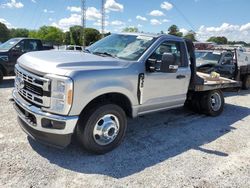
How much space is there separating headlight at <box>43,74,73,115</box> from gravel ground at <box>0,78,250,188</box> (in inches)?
34.5

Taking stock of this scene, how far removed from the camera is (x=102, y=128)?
434cm

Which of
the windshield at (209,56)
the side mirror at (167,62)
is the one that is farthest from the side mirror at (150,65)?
the windshield at (209,56)

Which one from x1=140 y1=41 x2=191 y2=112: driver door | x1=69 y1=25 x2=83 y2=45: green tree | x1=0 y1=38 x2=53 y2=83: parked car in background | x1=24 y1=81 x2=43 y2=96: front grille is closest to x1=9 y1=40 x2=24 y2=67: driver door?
x1=0 y1=38 x2=53 y2=83: parked car in background

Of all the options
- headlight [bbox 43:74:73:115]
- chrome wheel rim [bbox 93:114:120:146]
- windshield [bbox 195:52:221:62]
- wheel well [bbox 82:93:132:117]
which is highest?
windshield [bbox 195:52:221:62]

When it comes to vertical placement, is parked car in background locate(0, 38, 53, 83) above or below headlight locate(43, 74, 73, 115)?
above

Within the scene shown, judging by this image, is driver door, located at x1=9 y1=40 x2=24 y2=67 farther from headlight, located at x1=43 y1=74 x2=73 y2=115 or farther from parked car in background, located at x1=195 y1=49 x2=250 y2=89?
headlight, located at x1=43 y1=74 x2=73 y2=115

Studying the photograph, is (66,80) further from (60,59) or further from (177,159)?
(177,159)

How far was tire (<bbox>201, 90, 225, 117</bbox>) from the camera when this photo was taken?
699 centimetres

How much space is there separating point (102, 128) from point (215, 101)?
4164 mm

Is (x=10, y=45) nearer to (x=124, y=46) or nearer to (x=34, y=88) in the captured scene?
(x=124, y=46)

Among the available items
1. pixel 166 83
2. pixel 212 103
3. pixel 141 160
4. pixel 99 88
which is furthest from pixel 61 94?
pixel 212 103

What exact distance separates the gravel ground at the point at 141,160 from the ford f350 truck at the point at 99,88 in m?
0.34

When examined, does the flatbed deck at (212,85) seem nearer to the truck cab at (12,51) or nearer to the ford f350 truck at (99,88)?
the ford f350 truck at (99,88)

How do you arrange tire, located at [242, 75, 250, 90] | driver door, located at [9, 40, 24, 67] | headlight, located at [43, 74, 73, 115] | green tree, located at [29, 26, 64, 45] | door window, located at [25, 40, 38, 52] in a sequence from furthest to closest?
1. green tree, located at [29, 26, 64, 45]
2. tire, located at [242, 75, 250, 90]
3. door window, located at [25, 40, 38, 52]
4. driver door, located at [9, 40, 24, 67]
5. headlight, located at [43, 74, 73, 115]
